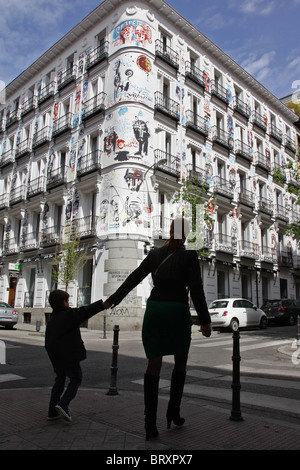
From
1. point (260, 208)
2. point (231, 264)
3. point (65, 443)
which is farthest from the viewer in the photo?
point (260, 208)

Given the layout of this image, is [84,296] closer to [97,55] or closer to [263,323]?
[263,323]

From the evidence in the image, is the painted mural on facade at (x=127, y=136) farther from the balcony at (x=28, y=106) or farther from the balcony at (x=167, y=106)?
the balcony at (x=28, y=106)

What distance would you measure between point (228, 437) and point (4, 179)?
32158 mm

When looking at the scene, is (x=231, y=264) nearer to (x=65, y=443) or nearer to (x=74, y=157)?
(x=74, y=157)

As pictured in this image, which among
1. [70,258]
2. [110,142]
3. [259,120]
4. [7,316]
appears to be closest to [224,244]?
[110,142]

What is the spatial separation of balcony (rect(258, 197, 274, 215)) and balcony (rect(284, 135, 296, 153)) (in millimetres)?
7632

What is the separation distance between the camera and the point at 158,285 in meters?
3.38

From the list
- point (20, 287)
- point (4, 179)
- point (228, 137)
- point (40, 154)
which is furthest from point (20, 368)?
point (4, 179)

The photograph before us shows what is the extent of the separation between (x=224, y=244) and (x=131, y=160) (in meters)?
9.71

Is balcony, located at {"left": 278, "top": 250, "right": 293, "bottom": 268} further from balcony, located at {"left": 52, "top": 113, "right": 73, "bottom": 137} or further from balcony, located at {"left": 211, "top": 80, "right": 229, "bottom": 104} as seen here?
balcony, located at {"left": 52, "top": 113, "right": 73, "bottom": 137}

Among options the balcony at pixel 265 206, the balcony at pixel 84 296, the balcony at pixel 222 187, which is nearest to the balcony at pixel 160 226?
the balcony at pixel 84 296

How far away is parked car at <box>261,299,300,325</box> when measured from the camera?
21766 millimetres

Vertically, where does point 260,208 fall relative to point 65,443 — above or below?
above

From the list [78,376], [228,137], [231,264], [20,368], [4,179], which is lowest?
[20,368]
